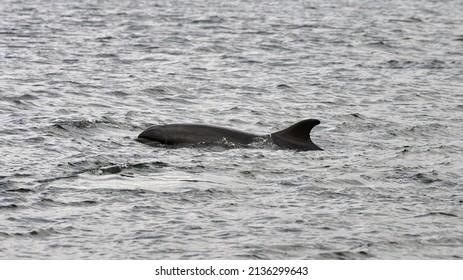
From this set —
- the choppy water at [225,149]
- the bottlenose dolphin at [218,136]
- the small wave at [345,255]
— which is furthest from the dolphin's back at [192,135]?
the small wave at [345,255]

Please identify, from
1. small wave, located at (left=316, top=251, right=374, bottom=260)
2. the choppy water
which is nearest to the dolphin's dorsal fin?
the choppy water

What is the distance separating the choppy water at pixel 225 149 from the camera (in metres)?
13.8

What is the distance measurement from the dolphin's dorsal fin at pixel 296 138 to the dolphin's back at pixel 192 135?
46cm

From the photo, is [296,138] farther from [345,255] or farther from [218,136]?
[345,255]

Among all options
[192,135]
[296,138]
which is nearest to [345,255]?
[296,138]

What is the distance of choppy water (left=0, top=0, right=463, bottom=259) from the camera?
13.8 m

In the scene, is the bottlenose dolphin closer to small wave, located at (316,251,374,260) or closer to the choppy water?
the choppy water

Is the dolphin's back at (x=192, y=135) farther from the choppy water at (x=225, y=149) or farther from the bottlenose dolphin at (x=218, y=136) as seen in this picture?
the choppy water at (x=225, y=149)

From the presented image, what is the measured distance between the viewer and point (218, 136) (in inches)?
747

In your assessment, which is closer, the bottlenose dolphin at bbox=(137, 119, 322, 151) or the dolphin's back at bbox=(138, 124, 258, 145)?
the bottlenose dolphin at bbox=(137, 119, 322, 151)

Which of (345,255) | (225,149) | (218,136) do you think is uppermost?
(345,255)

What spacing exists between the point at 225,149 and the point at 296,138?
3.92ft

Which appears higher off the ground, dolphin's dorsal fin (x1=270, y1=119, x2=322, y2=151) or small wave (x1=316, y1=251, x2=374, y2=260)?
small wave (x1=316, y1=251, x2=374, y2=260)
